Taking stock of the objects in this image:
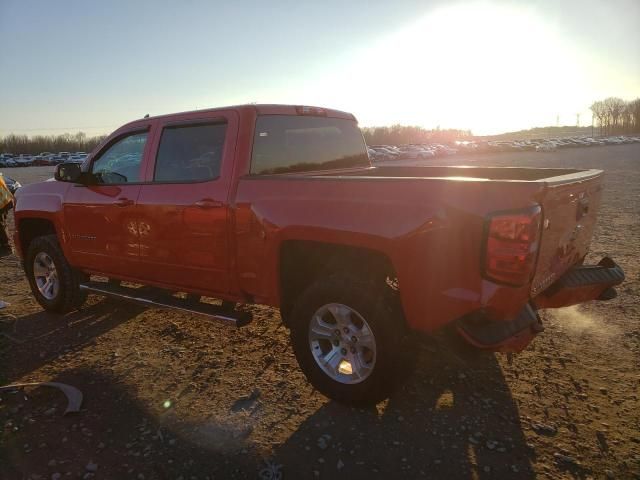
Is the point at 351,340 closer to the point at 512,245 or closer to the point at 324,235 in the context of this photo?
the point at 324,235

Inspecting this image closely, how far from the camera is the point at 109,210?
4047 millimetres

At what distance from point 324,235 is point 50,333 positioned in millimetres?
Result: 3242

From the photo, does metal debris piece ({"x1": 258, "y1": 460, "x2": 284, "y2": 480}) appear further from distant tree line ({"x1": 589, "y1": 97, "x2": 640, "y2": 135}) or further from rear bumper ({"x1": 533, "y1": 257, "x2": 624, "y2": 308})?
distant tree line ({"x1": 589, "y1": 97, "x2": 640, "y2": 135})

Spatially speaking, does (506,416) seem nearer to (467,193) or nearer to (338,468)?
(338,468)

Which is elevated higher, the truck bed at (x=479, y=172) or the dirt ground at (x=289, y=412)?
the truck bed at (x=479, y=172)

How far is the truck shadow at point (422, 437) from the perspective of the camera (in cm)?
246

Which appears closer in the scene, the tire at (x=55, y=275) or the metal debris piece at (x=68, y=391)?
the metal debris piece at (x=68, y=391)

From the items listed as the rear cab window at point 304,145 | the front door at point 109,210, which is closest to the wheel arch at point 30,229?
the front door at point 109,210

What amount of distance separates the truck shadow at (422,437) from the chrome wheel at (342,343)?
277 mm

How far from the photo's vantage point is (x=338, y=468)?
2.48 m

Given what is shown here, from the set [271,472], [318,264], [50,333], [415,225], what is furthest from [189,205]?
[50,333]

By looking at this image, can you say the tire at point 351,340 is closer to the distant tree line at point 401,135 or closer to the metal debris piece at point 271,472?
the metal debris piece at point 271,472

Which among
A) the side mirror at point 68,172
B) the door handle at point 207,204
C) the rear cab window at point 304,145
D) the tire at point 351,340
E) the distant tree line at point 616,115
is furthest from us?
the distant tree line at point 616,115

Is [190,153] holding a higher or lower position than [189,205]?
higher
